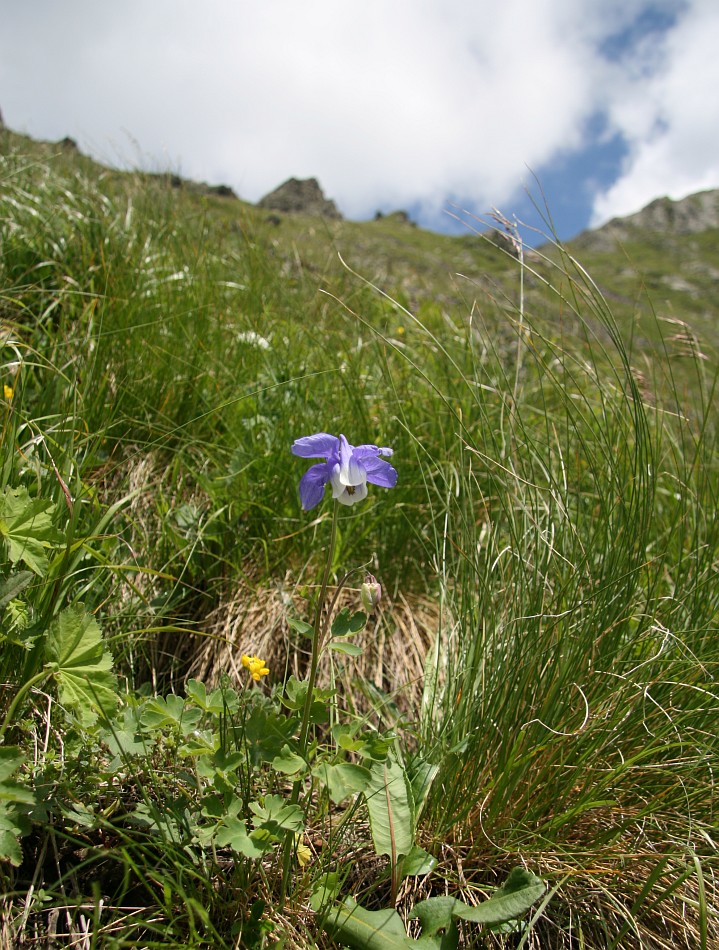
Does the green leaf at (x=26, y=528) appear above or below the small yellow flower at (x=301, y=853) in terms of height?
above

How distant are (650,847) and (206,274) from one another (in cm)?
278

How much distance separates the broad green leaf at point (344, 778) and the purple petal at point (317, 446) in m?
0.53

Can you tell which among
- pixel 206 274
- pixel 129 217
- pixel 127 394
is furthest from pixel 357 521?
pixel 129 217

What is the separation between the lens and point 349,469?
1.06m

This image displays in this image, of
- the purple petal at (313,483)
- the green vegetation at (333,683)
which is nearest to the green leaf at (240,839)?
the green vegetation at (333,683)

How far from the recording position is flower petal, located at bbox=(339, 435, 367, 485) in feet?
3.45

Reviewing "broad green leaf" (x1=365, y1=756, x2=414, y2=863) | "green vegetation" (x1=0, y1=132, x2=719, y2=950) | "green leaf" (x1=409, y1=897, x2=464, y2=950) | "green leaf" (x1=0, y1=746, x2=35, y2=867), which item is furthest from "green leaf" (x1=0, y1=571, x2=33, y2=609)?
"green leaf" (x1=409, y1=897, x2=464, y2=950)

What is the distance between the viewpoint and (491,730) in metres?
1.37

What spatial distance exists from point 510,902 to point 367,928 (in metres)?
0.27

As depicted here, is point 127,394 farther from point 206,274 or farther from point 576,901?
point 576,901

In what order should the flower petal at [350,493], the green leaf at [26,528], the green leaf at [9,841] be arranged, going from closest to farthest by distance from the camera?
the green leaf at [9,841]
the flower petal at [350,493]
the green leaf at [26,528]

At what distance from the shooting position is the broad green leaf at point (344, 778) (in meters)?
1.07

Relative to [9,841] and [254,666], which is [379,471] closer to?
[254,666]

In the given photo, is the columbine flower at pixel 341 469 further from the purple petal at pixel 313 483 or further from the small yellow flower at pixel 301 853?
the small yellow flower at pixel 301 853
